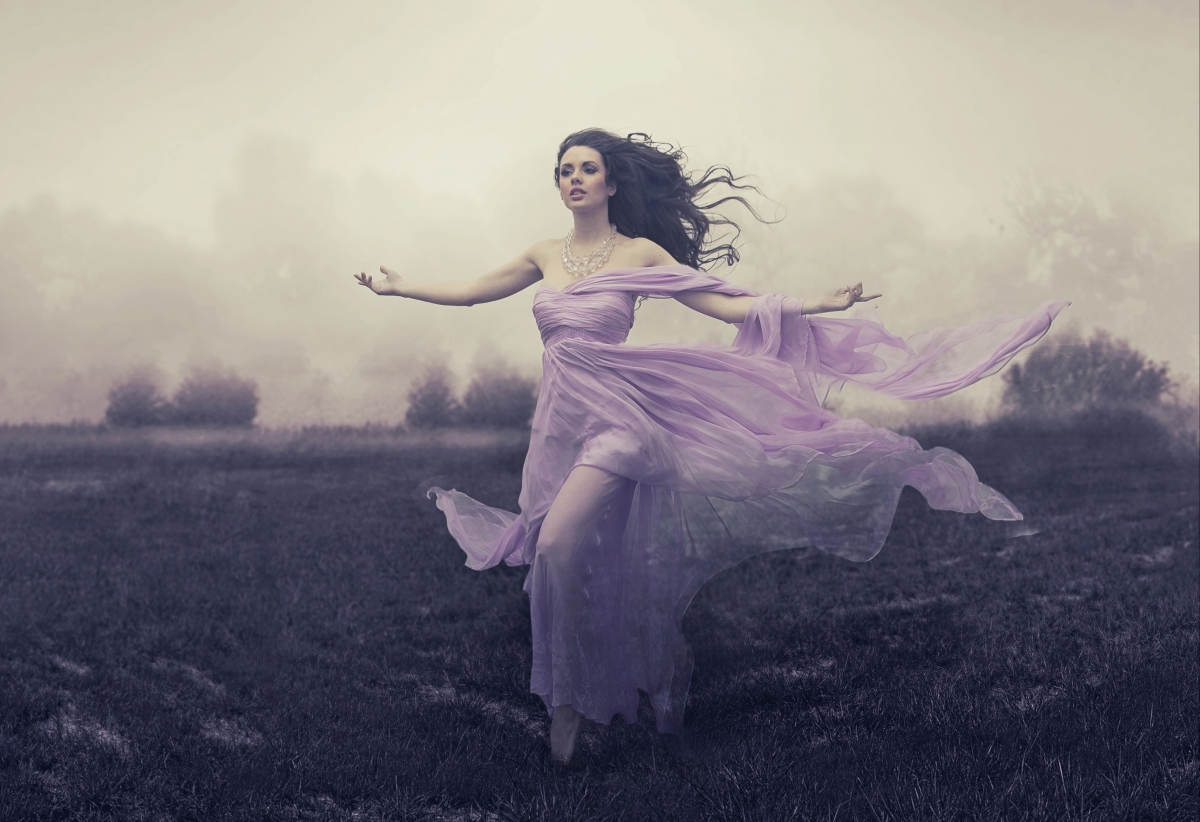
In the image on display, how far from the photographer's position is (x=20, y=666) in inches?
214

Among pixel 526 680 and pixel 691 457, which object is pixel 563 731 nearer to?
pixel 526 680

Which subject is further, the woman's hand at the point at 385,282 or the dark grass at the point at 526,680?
the woman's hand at the point at 385,282

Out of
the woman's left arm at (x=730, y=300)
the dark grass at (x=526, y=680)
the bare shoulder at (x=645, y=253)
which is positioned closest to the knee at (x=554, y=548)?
the dark grass at (x=526, y=680)

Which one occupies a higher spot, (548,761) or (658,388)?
(658,388)

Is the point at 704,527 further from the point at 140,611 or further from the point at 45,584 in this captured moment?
the point at 45,584

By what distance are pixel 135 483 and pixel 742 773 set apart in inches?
418

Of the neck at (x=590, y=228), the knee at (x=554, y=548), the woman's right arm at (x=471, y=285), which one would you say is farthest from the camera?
the woman's right arm at (x=471, y=285)

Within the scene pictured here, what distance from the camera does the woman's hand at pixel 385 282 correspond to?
16.8 feet

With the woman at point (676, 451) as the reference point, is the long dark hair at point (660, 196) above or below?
above

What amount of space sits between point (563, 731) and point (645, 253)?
2288mm

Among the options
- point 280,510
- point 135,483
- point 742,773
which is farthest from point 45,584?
point 742,773

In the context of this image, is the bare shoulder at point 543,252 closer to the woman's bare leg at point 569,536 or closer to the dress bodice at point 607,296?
the dress bodice at point 607,296

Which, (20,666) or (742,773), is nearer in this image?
(742,773)

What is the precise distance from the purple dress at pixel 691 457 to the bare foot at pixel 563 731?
0.08 m
